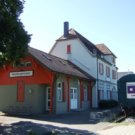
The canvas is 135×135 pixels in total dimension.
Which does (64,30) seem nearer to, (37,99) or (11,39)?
(37,99)

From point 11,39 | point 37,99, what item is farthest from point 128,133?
point 37,99

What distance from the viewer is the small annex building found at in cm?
2692

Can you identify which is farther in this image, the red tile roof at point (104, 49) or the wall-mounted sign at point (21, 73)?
the red tile roof at point (104, 49)

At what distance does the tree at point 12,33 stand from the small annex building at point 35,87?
23.6ft

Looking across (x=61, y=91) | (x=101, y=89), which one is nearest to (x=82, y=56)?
(x=101, y=89)

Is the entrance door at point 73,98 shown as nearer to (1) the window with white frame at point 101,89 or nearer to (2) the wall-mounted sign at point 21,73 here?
(2) the wall-mounted sign at point 21,73

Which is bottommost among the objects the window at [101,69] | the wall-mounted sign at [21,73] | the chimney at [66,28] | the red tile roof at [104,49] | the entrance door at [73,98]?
the entrance door at [73,98]

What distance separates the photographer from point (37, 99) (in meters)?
27.3

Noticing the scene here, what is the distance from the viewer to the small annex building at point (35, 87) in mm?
26922

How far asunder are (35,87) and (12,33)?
10.2 m

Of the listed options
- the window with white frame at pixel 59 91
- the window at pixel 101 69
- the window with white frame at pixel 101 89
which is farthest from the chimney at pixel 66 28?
the window with white frame at pixel 59 91

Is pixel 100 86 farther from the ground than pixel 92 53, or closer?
closer

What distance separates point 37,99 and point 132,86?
44.1ft

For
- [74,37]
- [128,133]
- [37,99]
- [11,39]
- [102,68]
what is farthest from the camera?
[102,68]
